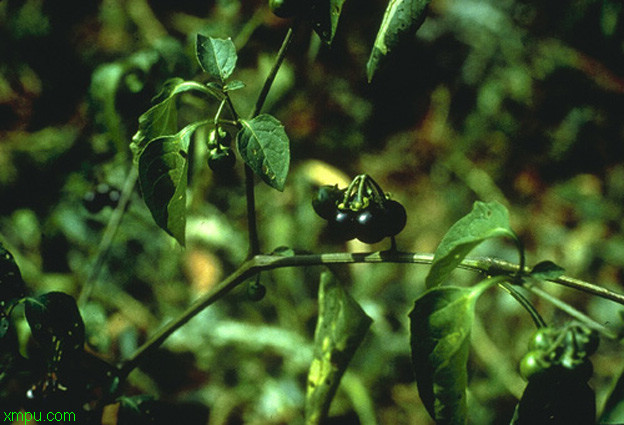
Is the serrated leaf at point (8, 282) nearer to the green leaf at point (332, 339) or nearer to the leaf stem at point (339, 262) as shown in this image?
the leaf stem at point (339, 262)

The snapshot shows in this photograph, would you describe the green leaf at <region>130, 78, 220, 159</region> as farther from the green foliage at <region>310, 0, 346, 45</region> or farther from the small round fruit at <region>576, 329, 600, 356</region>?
the small round fruit at <region>576, 329, 600, 356</region>

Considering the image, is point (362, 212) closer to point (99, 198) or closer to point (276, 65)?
point (276, 65)

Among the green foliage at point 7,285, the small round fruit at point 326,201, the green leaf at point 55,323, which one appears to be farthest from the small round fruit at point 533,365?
the green foliage at point 7,285

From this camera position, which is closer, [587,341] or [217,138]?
[587,341]

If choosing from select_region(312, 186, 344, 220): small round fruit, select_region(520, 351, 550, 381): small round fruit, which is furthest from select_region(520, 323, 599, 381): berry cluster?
select_region(312, 186, 344, 220): small round fruit

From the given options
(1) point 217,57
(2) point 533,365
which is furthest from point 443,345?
(1) point 217,57

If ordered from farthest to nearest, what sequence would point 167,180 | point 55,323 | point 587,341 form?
point 55,323 < point 167,180 < point 587,341

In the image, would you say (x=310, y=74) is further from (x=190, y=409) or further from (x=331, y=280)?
(x=331, y=280)
